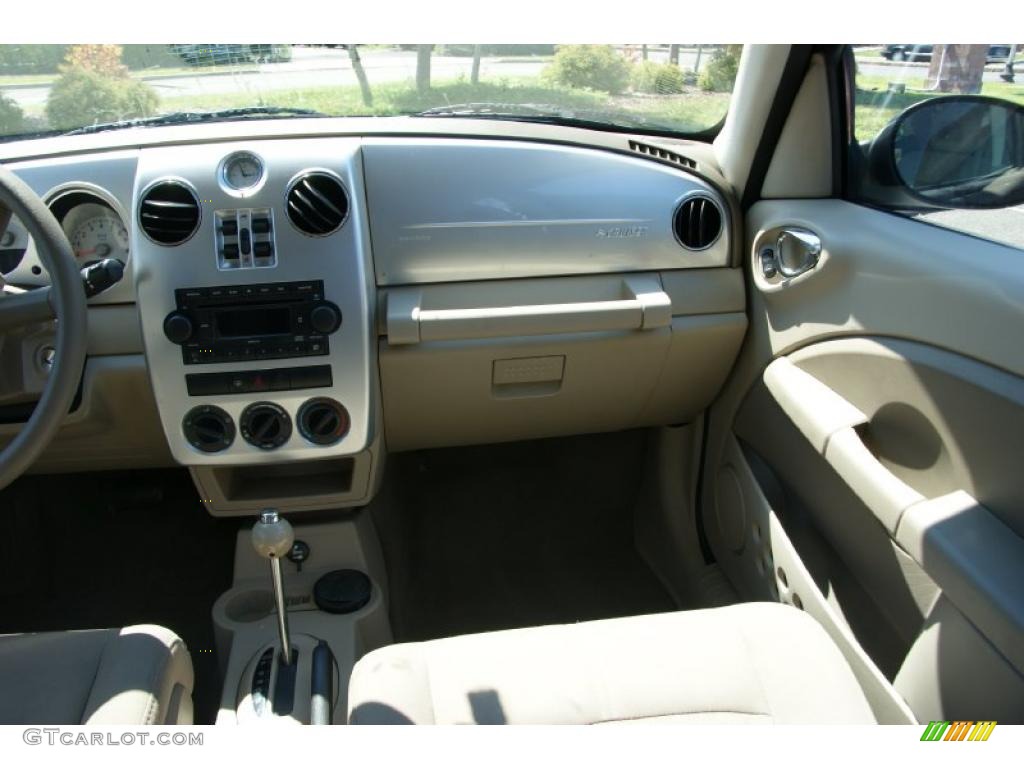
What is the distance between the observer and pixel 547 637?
137cm

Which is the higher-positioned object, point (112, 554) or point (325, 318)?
point (325, 318)

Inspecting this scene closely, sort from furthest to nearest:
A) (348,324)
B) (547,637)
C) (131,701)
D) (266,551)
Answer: (348,324) < (266,551) < (547,637) < (131,701)

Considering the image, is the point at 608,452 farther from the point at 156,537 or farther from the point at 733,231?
the point at 156,537

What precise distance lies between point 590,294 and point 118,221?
119 centimetres

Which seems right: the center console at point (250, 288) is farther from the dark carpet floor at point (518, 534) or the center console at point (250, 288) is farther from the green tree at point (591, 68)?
the dark carpet floor at point (518, 534)

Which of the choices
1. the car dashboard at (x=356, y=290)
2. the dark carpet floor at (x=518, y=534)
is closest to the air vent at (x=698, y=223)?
the car dashboard at (x=356, y=290)

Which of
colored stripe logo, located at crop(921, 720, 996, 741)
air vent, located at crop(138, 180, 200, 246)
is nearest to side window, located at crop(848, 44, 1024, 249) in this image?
colored stripe logo, located at crop(921, 720, 996, 741)

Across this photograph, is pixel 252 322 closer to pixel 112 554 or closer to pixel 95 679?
pixel 95 679

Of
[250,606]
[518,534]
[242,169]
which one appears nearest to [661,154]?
[242,169]

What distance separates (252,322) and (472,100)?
0.82m

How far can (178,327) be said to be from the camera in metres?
1.71

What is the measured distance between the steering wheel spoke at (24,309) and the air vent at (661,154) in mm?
1418

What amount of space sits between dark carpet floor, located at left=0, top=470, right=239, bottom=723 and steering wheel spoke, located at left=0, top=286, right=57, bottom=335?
3.34 ft

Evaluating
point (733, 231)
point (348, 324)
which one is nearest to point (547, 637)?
point (348, 324)
